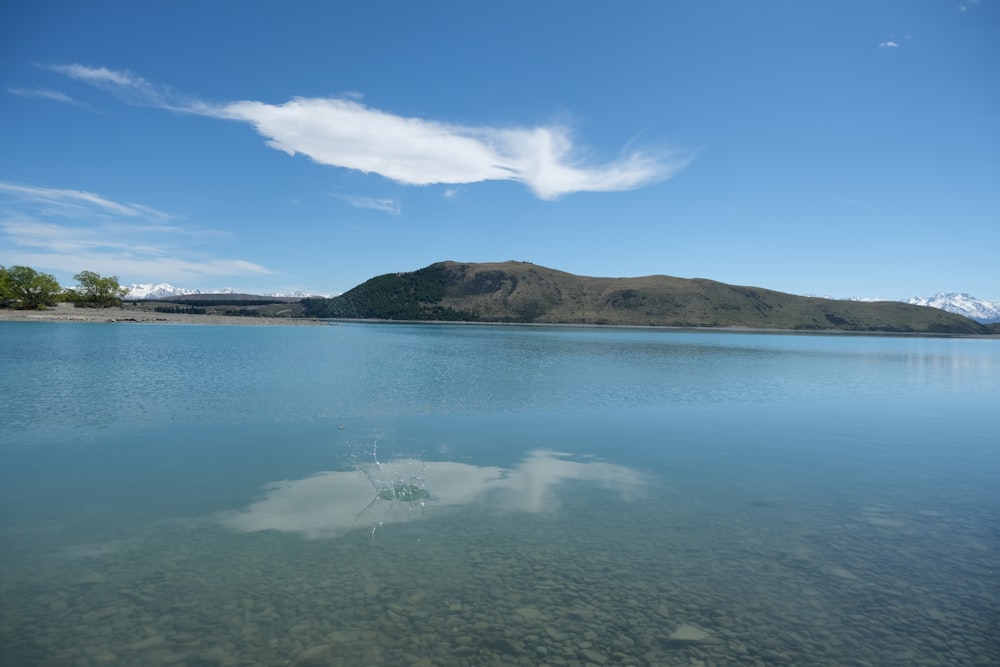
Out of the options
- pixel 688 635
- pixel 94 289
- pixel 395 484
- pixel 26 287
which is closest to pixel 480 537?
pixel 395 484

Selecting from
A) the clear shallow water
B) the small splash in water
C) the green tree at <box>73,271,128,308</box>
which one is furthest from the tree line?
the small splash in water

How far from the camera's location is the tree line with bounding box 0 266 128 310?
149438mm

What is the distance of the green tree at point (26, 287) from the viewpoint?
14826 centimetres

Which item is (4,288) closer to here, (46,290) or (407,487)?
(46,290)

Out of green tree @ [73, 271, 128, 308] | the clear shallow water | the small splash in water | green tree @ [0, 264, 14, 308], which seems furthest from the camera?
green tree @ [73, 271, 128, 308]

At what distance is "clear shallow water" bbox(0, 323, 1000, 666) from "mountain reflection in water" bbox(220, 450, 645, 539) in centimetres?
11

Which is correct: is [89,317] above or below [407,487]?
above

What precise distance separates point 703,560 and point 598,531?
279cm

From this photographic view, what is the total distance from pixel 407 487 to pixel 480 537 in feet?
15.6

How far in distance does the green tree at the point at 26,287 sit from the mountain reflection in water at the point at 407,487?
570 feet

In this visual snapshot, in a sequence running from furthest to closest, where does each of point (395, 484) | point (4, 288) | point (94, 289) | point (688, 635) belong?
point (94, 289) → point (4, 288) → point (395, 484) → point (688, 635)

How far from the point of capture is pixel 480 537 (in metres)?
14.5

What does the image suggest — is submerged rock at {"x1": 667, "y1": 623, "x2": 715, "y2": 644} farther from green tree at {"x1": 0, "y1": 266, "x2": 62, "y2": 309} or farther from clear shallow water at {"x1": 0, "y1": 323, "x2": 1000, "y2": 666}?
green tree at {"x1": 0, "y1": 266, "x2": 62, "y2": 309}

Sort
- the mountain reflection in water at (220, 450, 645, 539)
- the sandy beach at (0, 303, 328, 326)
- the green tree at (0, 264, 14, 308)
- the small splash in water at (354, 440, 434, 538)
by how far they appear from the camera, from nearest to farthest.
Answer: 1. the mountain reflection in water at (220, 450, 645, 539)
2. the small splash in water at (354, 440, 434, 538)
3. the sandy beach at (0, 303, 328, 326)
4. the green tree at (0, 264, 14, 308)
